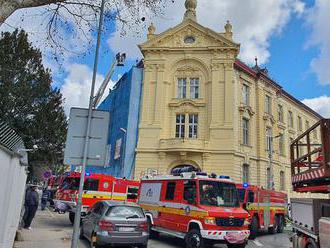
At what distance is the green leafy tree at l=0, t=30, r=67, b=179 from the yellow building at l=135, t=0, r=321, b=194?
7.51 metres

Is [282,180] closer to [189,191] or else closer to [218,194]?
[218,194]

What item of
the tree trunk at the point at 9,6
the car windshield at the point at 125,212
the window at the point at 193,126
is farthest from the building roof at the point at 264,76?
the tree trunk at the point at 9,6

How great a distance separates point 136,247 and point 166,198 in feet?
8.52

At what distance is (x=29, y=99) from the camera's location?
99.7 feet

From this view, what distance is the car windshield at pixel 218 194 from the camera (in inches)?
518

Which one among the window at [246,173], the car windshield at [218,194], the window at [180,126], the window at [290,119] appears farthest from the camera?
the window at [290,119]

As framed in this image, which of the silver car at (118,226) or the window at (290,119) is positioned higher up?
the window at (290,119)

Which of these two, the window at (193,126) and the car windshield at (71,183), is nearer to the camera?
the car windshield at (71,183)

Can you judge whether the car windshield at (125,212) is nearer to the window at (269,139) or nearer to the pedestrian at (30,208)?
the pedestrian at (30,208)

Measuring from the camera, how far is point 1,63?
29.8 metres

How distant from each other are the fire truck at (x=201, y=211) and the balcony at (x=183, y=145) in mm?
14503

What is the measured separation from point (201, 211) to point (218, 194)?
117cm

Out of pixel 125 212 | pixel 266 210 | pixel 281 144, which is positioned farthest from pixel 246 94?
pixel 125 212

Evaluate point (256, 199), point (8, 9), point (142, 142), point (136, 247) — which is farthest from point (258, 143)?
point (8, 9)
